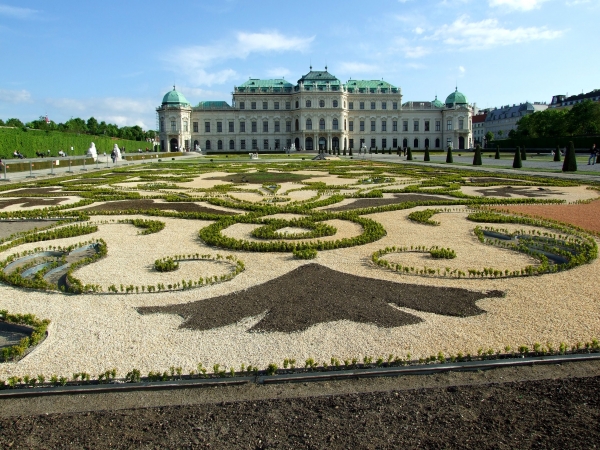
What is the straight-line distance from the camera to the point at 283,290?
6.11 meters

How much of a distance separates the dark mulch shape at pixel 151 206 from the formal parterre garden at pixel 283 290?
0.84 m

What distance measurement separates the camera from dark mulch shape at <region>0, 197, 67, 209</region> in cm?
1437

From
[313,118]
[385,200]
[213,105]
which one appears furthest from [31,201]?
[213,105]

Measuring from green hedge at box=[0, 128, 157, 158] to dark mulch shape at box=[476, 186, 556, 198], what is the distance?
41.4 m

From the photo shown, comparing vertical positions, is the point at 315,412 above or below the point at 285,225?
below

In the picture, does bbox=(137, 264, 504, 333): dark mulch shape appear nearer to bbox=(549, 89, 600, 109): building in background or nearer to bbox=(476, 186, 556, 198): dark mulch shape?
bbox=(476, 186, 556, 198): dark mulch shape

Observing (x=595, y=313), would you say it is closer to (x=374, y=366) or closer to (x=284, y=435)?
(x=374, y=366)

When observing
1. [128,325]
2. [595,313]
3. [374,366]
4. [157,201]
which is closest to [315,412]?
[374,366]

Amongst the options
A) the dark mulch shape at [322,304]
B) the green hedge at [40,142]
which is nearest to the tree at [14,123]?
the green hedge at [40,142]

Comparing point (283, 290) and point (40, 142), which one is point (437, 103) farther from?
point (283, 290)

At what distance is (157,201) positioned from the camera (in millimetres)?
14453

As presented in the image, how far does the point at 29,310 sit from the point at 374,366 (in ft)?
12.6

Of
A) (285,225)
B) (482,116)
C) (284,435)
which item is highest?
(482,116)

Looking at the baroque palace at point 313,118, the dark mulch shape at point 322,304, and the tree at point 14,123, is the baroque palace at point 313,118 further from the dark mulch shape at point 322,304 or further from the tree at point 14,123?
the dark mulch shape at point 322,304
